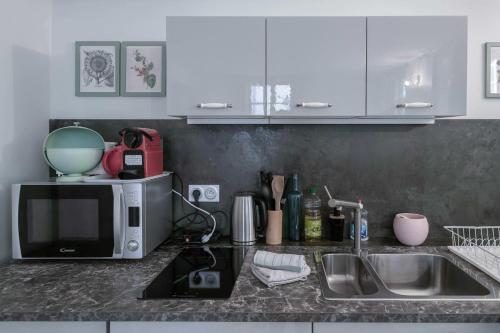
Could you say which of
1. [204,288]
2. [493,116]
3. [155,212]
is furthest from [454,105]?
[155,212]

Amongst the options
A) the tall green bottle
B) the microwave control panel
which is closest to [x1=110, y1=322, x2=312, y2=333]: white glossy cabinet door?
the microwave control panel

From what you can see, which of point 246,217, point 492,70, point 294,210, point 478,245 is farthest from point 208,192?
point 492,70

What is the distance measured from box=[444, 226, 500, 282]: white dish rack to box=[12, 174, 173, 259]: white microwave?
4.65 ft

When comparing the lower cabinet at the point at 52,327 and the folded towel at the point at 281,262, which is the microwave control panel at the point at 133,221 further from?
the folded towel at the point at 281,262

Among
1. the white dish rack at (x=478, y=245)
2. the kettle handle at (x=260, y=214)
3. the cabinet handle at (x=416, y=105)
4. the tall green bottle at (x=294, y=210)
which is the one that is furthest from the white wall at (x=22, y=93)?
the white dish rack at (x=478, y=245)

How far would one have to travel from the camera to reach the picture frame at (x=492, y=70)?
1.87 metres

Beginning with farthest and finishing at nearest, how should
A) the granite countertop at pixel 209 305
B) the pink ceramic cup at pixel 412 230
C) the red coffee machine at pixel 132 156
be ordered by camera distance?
the pink ceramic cup at pixel 412 230 < the red coffee machine at pixel 132 156 < the granite countertop at pixel 209 305

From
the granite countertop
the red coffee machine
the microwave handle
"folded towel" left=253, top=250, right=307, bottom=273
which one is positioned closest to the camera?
the granite countertop

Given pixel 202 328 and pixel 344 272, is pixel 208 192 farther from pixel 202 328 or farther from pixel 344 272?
pixel 202 328

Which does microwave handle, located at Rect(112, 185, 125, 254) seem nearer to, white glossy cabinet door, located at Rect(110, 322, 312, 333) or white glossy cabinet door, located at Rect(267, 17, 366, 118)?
white glossy cabinet door, located at Rect(110, 322, 312, 333)

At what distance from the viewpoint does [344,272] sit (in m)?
1.68

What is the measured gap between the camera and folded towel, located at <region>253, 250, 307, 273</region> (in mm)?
1383

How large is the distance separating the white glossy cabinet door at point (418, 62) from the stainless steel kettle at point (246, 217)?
76cm

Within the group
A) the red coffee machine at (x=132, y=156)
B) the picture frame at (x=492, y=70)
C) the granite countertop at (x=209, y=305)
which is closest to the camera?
the granite countertop at (x=209, y=305)
